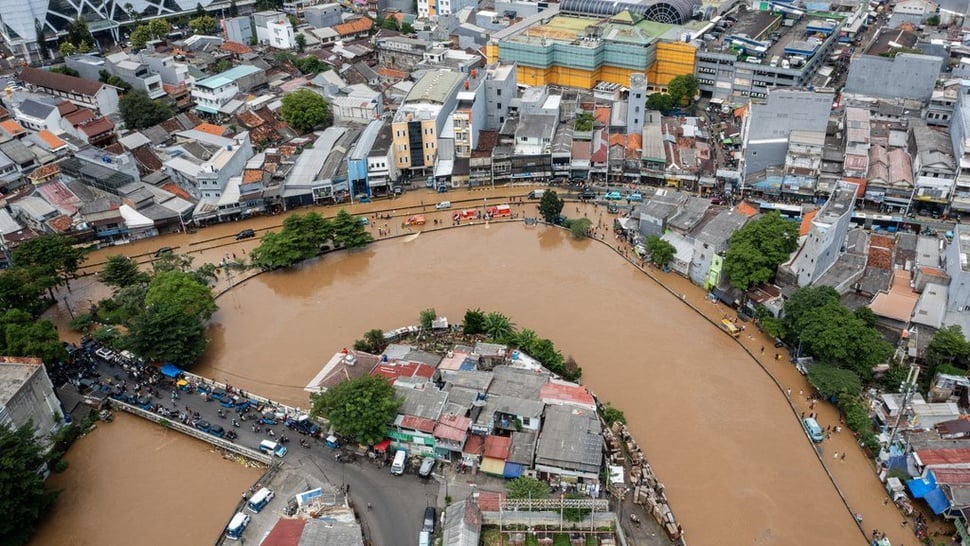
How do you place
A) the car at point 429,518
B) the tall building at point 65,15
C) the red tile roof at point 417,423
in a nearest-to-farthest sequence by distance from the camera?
the car at point 429,518 < the red tile roof at point 417,423 < the tall building at point 65,15

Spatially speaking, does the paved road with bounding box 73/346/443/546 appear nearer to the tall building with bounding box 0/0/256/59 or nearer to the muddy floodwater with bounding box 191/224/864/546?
the muddy floodwater with bounding box 191/224/864/546

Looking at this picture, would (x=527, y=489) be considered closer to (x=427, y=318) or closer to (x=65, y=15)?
(x=427, y=318)

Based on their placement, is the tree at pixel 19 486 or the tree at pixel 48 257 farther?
the tree at pixel 48 257

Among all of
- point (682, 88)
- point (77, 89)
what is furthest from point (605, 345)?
point (77, 89)

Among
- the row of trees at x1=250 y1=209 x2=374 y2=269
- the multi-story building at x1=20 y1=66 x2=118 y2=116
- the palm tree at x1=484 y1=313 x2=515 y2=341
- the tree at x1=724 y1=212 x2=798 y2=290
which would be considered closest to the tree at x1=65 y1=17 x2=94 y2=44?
the multi-story building at x1=20 y1=66 x2=118 y2=116

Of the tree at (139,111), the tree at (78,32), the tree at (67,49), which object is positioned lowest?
the tree at (139,111)

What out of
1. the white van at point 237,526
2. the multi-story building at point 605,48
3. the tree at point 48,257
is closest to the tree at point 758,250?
the white van at point 237,526

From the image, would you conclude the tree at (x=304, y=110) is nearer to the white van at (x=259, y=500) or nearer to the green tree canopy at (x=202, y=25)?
the green tree canopy at (x=202, y=25)
